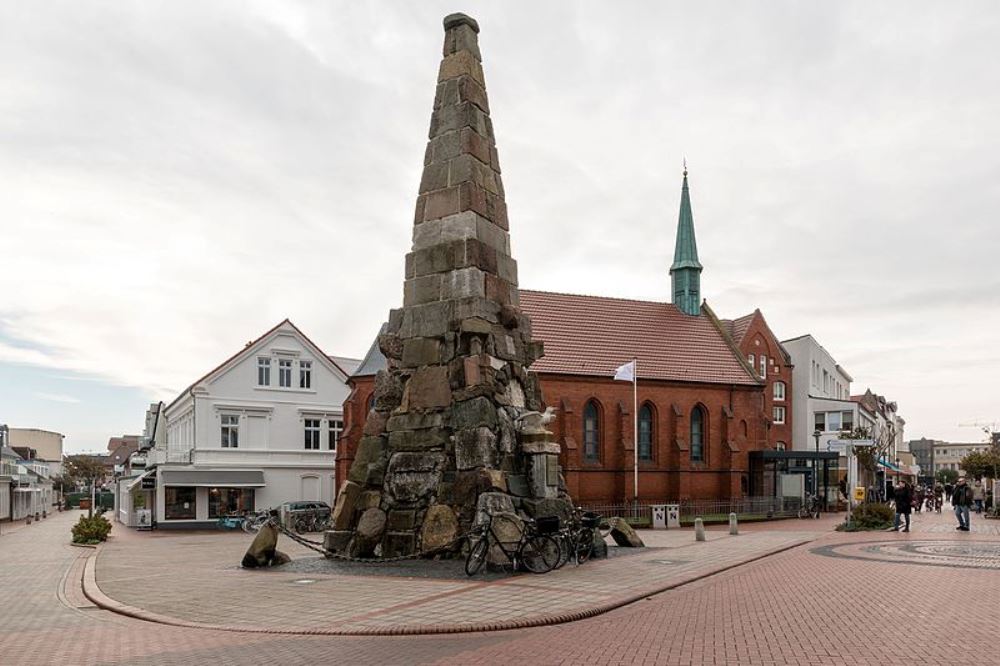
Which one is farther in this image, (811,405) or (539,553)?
(811,405)

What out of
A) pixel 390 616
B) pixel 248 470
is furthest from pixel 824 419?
pixel 390 616

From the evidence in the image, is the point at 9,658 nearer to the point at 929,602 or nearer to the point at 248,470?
the point at 929,602

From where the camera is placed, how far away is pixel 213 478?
39.9 m

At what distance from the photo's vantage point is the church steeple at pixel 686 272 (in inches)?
1929

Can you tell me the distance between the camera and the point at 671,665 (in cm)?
793

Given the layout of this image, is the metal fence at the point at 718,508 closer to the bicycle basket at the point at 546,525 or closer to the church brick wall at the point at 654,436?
the church brick wall at the point at 654,436

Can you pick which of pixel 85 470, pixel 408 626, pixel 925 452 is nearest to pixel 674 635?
pixel 408 626

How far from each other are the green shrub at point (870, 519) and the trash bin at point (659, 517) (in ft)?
24.4

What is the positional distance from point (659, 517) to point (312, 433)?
2033 centimetres

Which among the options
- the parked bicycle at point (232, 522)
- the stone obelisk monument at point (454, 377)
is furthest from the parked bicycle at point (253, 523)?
the stone obelisk monument at point (454, 377)

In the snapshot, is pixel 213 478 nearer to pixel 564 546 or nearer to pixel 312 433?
pixel 312 433

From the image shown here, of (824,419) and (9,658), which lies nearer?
(9,658)

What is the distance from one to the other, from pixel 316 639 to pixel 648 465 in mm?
33218

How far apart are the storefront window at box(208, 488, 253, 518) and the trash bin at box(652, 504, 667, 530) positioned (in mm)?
21151
